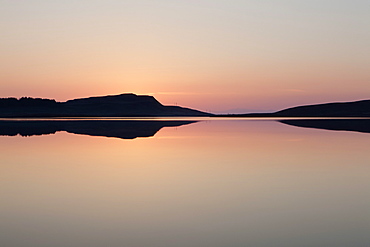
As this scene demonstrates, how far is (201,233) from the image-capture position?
243 inches

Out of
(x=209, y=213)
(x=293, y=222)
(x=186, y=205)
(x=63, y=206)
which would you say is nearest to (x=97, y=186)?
(x=63, y=206)

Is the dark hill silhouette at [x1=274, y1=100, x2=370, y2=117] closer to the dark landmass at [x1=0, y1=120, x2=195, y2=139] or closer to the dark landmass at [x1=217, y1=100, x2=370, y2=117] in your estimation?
the dark landmass at [x1=217, y1=100, x2=370, y2=117]

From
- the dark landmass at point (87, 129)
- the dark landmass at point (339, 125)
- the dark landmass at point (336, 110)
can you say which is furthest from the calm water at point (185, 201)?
the dark landmass at point (336, 110)

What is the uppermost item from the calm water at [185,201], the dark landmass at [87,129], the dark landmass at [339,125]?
the dark landmass at [87,129]

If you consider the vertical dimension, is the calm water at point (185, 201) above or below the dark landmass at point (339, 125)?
below

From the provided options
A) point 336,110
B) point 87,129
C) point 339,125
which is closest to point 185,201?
point 87,129

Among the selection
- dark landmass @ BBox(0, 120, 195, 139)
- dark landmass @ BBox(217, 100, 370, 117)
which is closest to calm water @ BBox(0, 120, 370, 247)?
dark landmass @ BBox(0, 120, 195, 139)

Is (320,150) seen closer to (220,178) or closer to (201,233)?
(220,178)

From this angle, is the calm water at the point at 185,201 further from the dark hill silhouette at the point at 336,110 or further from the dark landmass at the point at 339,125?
the dark hill silhouette at the point at 336,110

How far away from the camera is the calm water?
603cm

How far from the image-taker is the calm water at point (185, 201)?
6.03 meters

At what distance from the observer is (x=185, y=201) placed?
8.27 metres

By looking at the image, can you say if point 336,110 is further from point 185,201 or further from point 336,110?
point 185,201

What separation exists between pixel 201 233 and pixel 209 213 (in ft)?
3.82
